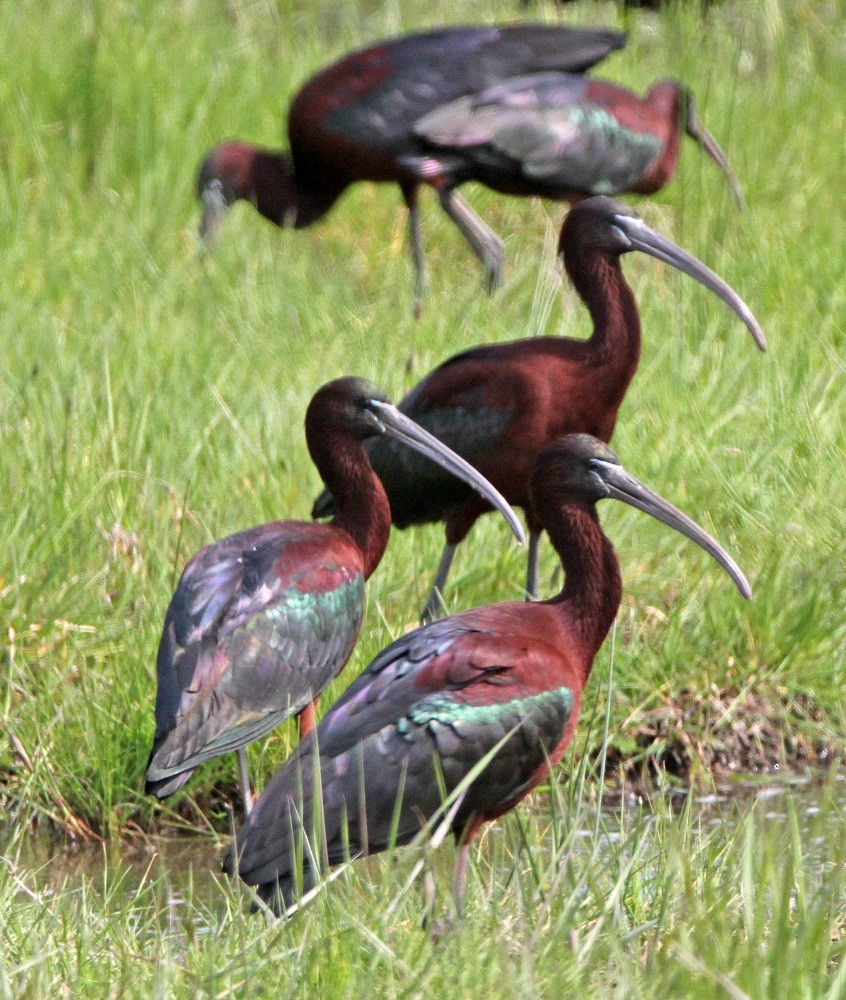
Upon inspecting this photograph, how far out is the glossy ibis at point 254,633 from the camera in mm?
3670

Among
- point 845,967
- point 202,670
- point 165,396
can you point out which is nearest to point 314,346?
point 165,396

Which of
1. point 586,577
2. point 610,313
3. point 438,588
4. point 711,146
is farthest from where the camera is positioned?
point 711,146

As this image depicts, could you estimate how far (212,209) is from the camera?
300 inches

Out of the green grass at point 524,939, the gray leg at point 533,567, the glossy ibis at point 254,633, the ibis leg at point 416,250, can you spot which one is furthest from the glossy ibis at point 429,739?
the ibis leg at point 416,250

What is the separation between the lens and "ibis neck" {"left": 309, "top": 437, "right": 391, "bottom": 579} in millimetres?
4234

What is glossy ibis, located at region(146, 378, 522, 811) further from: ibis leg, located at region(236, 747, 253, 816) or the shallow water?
the shallow water

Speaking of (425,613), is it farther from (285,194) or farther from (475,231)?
(285,194)

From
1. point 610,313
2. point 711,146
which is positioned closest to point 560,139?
point 711,146

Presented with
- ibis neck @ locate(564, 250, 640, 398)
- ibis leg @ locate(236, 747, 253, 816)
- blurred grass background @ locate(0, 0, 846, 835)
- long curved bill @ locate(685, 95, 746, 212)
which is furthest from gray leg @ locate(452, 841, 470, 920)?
long curved bill @ locate(685, 95, 746, 212)

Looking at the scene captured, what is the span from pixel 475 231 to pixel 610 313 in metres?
2.67

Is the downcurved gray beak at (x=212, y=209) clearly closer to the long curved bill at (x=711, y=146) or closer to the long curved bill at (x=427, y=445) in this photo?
the long curved bill at (x=711, y=146)

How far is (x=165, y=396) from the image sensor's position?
5.29 meters

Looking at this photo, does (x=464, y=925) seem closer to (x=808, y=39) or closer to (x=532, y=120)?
(x=532, y=120)

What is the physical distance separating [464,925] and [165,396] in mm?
2790
